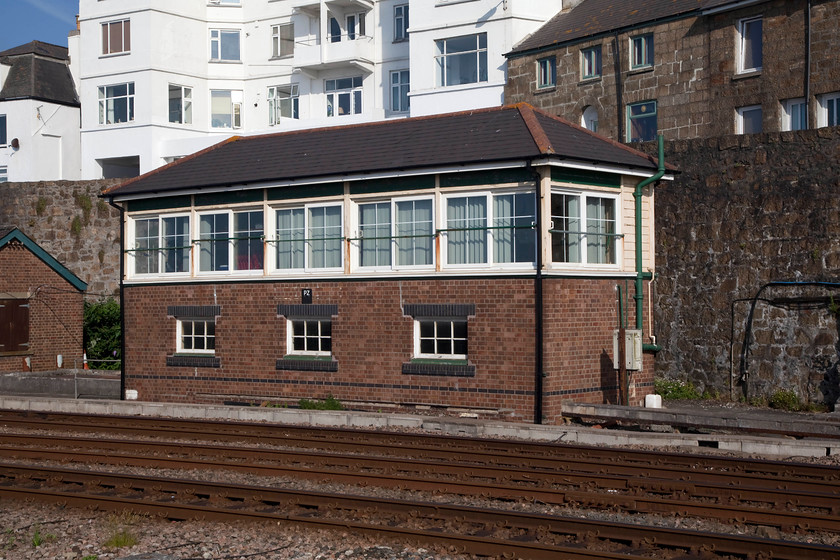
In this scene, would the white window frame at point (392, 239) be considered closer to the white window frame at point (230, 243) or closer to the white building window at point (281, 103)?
the white window frame at point (230, 243)

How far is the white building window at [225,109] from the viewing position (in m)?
47.9

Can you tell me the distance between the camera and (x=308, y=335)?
2005cm

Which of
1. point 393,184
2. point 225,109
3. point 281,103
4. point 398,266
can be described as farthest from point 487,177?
point 225,109

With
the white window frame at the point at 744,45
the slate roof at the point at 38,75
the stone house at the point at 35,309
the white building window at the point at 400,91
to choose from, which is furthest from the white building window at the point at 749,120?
the slate roof at the point at 38,75

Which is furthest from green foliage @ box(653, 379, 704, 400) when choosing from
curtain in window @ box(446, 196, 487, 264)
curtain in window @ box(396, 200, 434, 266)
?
curtain in window @ box(396, 200, 434, 266)

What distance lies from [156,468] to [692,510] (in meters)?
7.17

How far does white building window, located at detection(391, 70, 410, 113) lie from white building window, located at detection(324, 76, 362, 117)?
1.92 metres

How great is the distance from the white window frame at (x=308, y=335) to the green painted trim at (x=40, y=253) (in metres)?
11.8

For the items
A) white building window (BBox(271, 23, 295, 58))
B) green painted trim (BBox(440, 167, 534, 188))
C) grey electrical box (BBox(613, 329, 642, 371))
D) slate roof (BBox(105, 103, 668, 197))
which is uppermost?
white building window (BBox(271, 23, 295, 58))

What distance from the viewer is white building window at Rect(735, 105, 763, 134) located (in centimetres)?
2914

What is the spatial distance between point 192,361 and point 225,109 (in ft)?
95.9

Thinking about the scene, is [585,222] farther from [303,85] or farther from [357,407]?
[303,85]

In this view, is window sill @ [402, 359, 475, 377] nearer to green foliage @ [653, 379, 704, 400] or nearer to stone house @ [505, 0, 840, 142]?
green foliage @ [653, 379, 704, 400]

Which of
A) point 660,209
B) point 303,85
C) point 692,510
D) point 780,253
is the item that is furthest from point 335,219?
point 303,85
